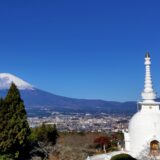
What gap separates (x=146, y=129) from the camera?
2797 cm

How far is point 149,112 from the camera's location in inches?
1114

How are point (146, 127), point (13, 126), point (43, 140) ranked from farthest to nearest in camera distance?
point (43, 140) < point (13, 126) < point (146, 127)

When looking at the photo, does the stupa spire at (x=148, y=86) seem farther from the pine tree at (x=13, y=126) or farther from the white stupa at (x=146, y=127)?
the pine tree at (x=13, y=126)

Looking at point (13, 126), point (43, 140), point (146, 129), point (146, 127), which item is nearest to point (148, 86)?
point (146, 127)

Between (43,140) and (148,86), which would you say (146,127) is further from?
(43,140)

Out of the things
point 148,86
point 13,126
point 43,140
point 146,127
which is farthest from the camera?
point 43,140

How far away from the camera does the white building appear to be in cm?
2778

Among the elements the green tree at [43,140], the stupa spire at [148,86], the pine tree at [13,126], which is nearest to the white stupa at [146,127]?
the stupa spire at [148,86]

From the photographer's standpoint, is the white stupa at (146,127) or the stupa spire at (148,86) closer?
the white stupa at (146,127)

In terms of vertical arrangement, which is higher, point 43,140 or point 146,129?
point 146,129

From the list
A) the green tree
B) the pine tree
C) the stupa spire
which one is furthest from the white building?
the pine tree

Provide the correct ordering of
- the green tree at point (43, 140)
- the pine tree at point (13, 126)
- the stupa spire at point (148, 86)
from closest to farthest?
the pine tree at point (13, 126), the stupa spire at point (148, 86), the green tree at point (43, 140)

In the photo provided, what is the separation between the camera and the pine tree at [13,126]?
90.9 ft

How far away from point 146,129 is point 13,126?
780 centimetres
